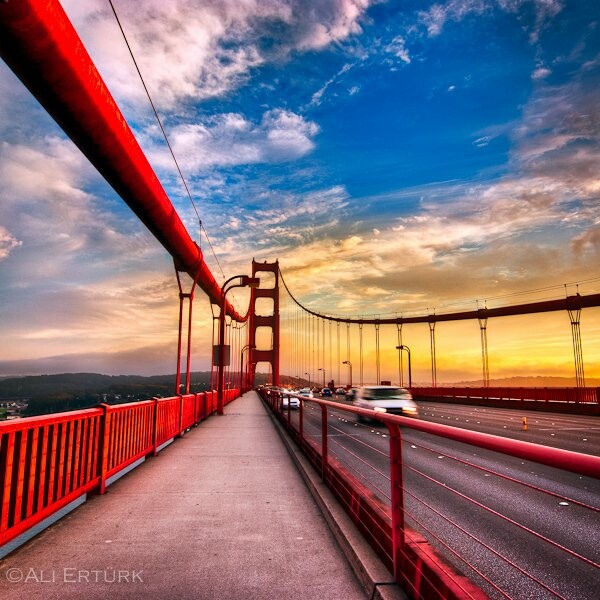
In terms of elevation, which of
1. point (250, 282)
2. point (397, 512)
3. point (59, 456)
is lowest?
point (397, 512)

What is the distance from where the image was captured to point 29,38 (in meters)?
6.73

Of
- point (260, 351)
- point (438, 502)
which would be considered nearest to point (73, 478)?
point (438, 502)

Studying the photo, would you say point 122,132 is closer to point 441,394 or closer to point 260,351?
point 441,394

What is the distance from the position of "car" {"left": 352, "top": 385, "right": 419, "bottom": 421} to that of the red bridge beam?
10.3 meters

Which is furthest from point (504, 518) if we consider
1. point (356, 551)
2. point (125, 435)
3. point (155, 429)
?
point (155, 429)

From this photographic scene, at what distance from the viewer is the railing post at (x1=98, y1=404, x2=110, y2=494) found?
5.90 m

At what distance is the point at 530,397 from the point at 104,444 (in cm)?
2885

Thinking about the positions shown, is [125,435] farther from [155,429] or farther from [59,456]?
[59,456]

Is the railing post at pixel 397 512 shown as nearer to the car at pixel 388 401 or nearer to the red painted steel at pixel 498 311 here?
the car at pixel 388 401

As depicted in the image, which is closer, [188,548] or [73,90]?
[188,548]

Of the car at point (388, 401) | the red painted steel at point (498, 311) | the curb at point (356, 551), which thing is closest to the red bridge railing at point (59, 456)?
the curb at point (356, 551)

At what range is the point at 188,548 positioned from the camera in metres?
4.05

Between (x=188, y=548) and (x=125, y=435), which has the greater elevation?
(x=125, y=435)

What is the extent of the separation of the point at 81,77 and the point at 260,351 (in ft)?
221
